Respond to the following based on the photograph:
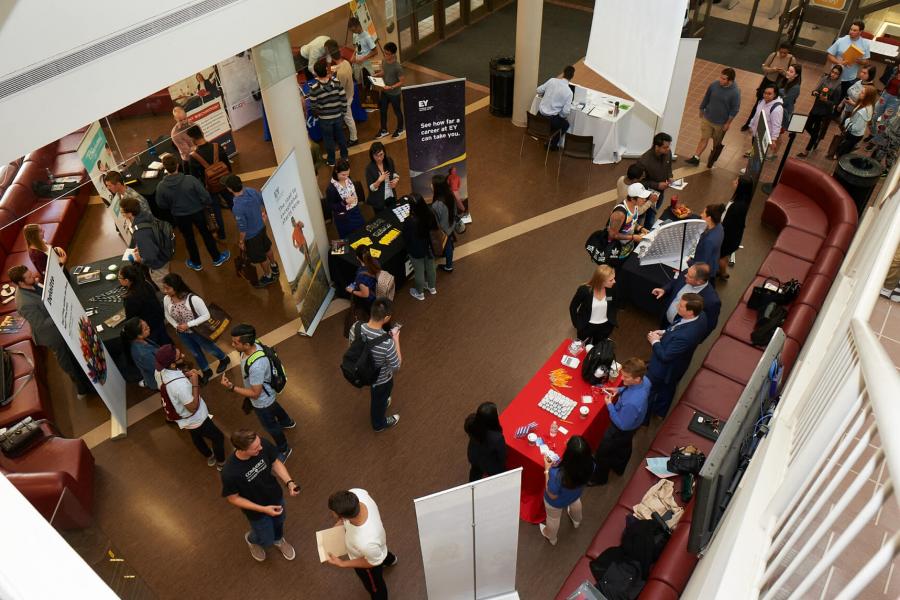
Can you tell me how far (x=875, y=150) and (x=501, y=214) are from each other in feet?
17.0

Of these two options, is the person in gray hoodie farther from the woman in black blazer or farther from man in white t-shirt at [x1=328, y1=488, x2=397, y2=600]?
→ man in white t-shirt at [x1=328, y1=488, x2=397, y2=600]

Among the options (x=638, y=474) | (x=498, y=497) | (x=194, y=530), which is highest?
(x=498, y=497)

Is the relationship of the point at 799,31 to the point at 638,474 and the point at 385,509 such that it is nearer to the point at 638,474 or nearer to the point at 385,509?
the point at 638,474

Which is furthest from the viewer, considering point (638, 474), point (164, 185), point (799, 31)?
point (799, 31)

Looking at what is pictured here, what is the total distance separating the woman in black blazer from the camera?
18.7ft

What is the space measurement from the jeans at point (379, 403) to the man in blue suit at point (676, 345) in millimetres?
2400

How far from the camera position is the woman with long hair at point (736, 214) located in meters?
6.63

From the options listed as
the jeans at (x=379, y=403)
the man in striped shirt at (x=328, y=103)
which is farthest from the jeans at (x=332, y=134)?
the jeans at (x=379, y=403)

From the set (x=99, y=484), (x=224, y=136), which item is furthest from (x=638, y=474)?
(x=224, y=136)

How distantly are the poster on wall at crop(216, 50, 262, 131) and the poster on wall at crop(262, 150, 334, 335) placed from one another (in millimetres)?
4039

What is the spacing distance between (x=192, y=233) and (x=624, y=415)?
18.3 ft

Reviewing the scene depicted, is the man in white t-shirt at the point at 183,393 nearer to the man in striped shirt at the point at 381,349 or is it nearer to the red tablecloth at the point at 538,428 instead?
the man in striped shirt at the point at 381,349

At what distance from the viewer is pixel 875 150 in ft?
27.8

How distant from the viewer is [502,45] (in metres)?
12.8
